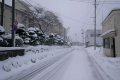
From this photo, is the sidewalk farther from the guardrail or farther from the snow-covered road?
the guardrail

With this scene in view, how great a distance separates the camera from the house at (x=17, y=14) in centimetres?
3762

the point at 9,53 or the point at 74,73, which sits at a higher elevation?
the point at 9,53

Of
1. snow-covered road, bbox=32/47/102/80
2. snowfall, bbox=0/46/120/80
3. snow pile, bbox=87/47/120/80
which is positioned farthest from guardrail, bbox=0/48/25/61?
snow pile, bbox=87/47/120/80

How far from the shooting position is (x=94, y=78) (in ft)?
37.3

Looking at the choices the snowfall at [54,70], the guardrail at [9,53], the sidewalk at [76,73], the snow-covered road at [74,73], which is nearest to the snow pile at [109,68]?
the snowfall at [54,70]

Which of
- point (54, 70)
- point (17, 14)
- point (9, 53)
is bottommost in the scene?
point (54, 70)

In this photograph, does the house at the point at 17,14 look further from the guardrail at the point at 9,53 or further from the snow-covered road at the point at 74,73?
the snow-covered road at the point at 74,73

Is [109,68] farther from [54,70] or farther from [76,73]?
[54,70]

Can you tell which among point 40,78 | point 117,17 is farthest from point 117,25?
point 40,78

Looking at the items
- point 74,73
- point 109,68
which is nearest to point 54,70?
point 74,73

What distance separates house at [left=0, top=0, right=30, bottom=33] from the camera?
37.6 meters

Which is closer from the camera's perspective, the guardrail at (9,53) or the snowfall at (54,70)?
the snowfall at (54,70)

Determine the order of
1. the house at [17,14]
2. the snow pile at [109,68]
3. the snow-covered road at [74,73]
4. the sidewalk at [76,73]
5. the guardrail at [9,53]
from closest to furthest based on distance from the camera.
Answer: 1. the snow-covered road at [74,73]
2. the sidewalk at [76,73]
3. the snow pile at [109,68]
4. the guardrail at [9,53]
5. the house at [17,14]

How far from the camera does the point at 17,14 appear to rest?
43.1 m
